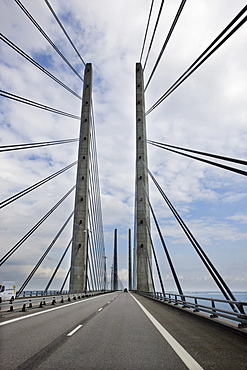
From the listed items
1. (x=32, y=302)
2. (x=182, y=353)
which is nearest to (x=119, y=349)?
(x=182, y=353)

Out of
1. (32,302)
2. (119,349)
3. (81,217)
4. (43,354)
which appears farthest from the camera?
(81,217)

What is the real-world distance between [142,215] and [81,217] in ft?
29.1

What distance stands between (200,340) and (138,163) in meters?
33.8

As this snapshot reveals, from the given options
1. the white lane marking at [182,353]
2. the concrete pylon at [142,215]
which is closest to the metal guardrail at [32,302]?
the white lane marking at [182,353]

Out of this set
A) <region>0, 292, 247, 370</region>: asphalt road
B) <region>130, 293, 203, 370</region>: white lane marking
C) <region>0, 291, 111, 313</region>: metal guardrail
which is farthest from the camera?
<region>0, 291, 111, 313</region>: metal guardrail

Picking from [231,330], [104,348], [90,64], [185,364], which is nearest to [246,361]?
Answer: [185,364]

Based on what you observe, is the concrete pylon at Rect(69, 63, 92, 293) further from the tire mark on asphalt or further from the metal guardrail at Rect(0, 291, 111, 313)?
the tire mark on asphalt

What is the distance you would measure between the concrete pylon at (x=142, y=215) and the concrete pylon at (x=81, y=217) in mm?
7332

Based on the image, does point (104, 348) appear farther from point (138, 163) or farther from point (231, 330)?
point (138, 163)

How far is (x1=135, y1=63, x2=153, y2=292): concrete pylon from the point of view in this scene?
38719 mm

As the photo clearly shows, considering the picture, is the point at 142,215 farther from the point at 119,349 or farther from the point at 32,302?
the point at 119,349

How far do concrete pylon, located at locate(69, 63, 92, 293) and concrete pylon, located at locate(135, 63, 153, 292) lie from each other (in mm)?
7332

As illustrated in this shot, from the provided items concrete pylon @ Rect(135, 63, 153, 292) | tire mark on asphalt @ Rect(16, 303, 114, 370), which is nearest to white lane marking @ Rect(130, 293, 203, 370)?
tire mark on asphalt @ Rect(16, 303, 114, 370)

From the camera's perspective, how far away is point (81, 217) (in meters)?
43.6
